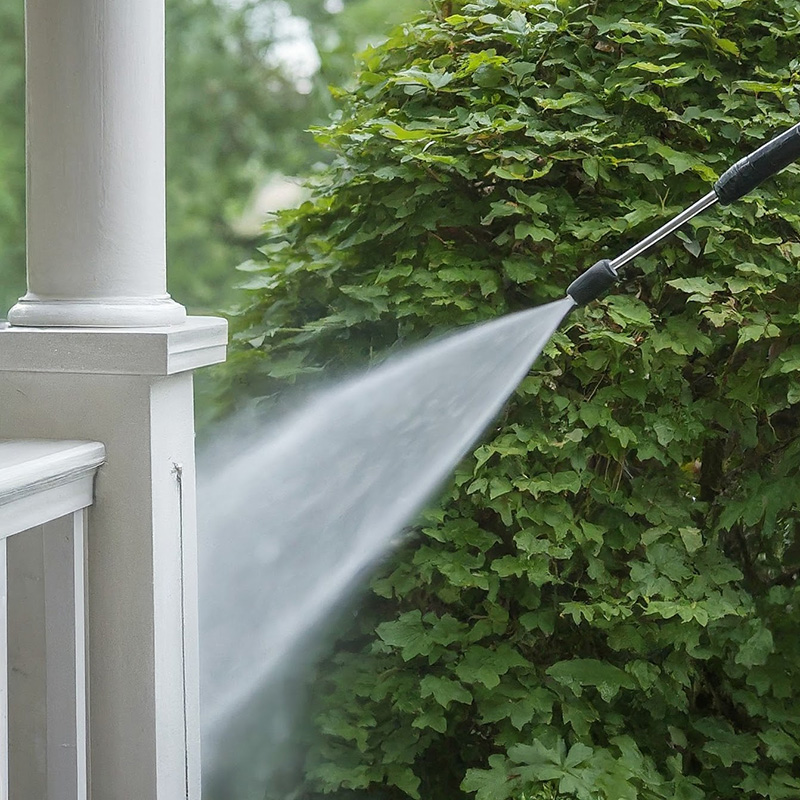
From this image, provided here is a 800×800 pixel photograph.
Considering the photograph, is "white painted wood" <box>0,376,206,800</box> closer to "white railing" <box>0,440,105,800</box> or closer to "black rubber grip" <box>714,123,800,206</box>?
"white railing" <box>0,440,105,800</box>

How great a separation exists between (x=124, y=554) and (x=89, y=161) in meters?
0.52

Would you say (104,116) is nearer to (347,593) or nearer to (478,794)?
(347,593)

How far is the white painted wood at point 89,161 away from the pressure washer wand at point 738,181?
28.0 inches

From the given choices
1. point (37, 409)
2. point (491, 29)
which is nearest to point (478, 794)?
point (37, 409)

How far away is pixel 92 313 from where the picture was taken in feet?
4.03

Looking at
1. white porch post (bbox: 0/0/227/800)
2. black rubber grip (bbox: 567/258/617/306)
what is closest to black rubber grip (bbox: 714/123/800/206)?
black rubber grip (bbox: 567/258/617/306)

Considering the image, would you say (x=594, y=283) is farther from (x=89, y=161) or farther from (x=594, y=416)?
(x=89, y=161)

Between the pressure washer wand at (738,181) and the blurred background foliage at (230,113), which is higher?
the blurred background foliage at (230,113)

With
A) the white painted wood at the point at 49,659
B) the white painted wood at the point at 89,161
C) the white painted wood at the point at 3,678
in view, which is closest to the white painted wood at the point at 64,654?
the white painted wood at the point at 49,659

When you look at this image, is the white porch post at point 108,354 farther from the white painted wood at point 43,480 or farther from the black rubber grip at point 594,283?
the black rubber grip at point 594,283

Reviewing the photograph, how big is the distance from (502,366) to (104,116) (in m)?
0.97

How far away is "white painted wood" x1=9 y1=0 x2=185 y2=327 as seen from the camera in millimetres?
1228

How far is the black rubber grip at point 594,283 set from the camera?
156 cm

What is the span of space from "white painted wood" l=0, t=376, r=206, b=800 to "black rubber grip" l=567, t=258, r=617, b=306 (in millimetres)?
706
